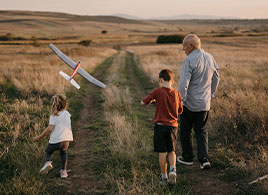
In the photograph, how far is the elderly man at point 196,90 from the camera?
4109mm

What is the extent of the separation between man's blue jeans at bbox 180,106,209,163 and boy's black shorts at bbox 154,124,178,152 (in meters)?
0.84

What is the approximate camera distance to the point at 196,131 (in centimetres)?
452

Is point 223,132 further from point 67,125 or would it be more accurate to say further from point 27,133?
point 27,133

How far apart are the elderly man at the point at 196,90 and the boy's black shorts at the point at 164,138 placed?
72 cm

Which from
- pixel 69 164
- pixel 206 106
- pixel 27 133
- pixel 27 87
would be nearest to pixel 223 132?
pixel 206 106

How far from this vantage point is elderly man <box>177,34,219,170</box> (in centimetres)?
411

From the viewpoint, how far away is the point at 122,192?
10.8 ft

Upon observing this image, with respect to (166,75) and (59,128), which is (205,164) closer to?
(166,75)

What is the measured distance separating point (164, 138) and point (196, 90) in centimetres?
112

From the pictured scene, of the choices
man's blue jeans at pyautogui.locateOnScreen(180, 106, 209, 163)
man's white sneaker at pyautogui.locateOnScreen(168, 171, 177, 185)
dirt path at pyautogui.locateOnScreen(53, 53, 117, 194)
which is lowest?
dirt path at pyautogui.locateOnScreen(53, 53, 117, 194)

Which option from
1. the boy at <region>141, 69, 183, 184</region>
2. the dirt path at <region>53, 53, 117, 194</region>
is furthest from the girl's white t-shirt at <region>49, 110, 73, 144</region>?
the boy at <region>141, 69, 183, 184</region>

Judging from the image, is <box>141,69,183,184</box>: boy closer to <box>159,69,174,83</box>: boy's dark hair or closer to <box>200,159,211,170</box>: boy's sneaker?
<box>159,69,174,83</box>: boy's dark hair

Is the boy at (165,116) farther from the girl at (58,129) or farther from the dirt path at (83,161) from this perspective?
the girl at (58,129)

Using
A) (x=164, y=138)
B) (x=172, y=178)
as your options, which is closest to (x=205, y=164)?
(x=172, y=178)
